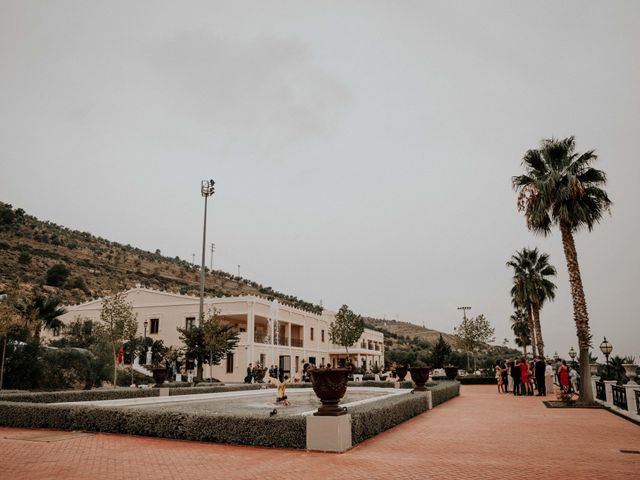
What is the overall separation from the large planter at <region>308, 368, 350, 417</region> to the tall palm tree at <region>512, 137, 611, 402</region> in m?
12.4

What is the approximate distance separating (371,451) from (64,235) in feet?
254

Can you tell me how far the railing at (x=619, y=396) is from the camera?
A: 16.1 m

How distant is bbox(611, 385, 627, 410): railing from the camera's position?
16.1 m

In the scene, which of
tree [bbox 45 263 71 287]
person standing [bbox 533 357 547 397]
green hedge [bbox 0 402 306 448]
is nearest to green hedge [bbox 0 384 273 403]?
green hedge [bbox 0 402 306 448]

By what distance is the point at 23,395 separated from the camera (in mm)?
15250

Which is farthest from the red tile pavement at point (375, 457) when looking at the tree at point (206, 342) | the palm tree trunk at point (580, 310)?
the tree at point (206, 342)

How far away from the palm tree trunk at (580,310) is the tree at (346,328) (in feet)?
118

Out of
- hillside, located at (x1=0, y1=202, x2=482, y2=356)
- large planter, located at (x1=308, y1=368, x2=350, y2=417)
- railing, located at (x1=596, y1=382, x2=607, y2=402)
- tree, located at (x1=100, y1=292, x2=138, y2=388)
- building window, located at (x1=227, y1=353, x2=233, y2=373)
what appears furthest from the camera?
hillside, located at (x1=0, y1=202, x2=482, y2=356)

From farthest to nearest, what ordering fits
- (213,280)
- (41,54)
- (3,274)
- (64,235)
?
(213,280)
(64,235)
(3,274)
(41,54)

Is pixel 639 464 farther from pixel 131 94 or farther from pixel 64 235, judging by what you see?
pixel 64 235

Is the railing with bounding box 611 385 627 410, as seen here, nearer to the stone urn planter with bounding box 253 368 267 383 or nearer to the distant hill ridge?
the stone urn planter with bounding box 253 368 267 383

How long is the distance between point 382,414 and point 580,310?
427 inches

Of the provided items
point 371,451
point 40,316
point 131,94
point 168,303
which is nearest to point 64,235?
point 168,303

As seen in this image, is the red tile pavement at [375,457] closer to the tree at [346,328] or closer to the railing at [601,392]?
the railing at [601,392]
